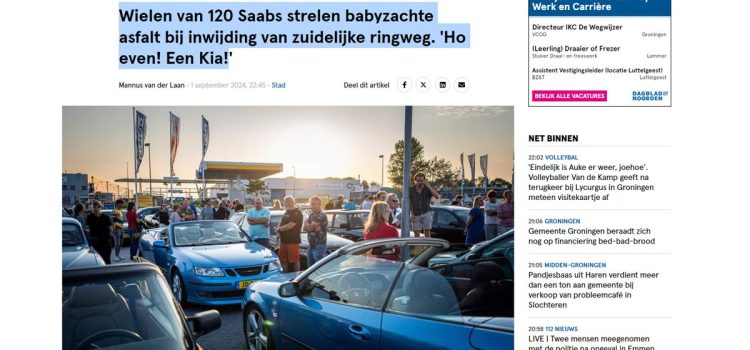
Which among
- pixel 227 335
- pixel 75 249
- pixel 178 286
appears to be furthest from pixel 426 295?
pixel 75 249

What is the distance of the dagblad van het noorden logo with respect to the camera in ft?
8.47

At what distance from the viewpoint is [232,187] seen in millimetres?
17094

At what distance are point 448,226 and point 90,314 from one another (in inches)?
376

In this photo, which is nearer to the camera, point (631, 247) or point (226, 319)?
point (631, 247)

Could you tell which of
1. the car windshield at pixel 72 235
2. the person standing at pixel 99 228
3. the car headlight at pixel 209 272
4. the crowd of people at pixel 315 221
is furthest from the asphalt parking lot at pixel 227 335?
the person standing at pixel 99 228

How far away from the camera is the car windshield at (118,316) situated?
7.98 ft

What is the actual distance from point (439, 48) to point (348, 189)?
20920 mm

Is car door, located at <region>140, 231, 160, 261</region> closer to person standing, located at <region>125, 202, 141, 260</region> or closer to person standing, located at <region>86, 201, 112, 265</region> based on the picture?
person standing, located at <region>86, 201, 112, 265</region>

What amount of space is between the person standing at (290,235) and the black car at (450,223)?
4739mm

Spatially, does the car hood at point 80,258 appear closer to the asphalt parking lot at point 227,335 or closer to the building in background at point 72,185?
the building in background at point 72,185

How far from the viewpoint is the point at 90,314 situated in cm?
247

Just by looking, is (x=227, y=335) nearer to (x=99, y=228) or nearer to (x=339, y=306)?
(x=339, y=306)

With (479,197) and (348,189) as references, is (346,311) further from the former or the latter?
(348,189)
